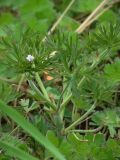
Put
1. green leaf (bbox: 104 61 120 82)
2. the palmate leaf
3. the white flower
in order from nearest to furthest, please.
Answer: the palmate leaf → the white flower → green leaf (bbox: 104 61 120 82)

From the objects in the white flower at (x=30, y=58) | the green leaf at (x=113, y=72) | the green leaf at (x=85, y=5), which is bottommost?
the green leaf at (x=113, y=72)

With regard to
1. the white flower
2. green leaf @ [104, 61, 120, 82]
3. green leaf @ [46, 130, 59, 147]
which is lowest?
green leaf @ [46, 130, 59, 147]

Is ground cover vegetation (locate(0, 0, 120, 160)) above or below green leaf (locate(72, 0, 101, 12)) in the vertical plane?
below

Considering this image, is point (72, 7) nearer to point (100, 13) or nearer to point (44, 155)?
point (100, 13)

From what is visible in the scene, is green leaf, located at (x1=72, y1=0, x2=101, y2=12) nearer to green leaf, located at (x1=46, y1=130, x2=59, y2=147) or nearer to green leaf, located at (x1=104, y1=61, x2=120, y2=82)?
green leaf, located at (x1=104, y1=61, x2=120, y2=82)

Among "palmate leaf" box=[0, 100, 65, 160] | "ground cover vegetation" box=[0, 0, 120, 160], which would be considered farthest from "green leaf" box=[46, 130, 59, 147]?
"palmate leaf" box=[0, 100, 65, 160]

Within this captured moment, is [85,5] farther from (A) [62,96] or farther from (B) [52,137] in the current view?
(B) [52,137]

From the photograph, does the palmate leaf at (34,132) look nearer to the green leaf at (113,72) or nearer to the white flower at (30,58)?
the white flower at (30,58)

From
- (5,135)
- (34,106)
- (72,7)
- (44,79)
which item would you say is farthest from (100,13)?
(5,135)

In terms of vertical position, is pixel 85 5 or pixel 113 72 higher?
pixel 85 5

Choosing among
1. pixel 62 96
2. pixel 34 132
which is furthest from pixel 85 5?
pixel 34 132

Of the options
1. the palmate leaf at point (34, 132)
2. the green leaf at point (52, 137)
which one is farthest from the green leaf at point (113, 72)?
the palmate leaf at point (34, 132)
